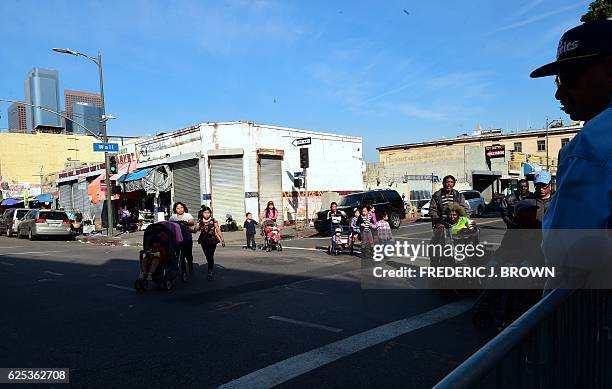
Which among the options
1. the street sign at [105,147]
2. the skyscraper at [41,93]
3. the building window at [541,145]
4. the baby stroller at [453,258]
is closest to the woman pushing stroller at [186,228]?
the baby stroller at [453,258]

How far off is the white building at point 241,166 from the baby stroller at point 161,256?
15.0 meters

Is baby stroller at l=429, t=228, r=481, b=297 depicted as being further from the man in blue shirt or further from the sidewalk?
the sidewalk

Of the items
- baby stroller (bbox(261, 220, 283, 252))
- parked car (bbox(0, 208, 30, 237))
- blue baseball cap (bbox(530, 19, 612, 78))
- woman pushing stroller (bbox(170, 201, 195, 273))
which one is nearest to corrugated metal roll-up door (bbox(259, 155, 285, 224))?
baby stroller (bbox(261, 220, 283, 252))

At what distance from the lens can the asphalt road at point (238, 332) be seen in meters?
4.32

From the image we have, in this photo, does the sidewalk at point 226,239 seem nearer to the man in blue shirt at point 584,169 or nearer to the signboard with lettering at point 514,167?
the man in blue shirt at point 584,169

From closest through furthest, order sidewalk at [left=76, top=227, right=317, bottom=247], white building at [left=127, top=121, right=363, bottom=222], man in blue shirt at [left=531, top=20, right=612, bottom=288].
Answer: man in blue shirt at [left=531, top=20, right=612, bottom=288] → sidewalk at [left=76, top=227, right=317, bottom=247] → white building at [left=127, top=121, right=363, bottom=222]

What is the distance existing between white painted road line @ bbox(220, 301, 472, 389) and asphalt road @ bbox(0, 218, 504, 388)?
0.04ft

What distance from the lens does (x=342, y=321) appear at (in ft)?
19.8

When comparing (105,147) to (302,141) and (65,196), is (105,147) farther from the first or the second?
(65,196)

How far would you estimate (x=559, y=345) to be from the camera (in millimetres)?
1738

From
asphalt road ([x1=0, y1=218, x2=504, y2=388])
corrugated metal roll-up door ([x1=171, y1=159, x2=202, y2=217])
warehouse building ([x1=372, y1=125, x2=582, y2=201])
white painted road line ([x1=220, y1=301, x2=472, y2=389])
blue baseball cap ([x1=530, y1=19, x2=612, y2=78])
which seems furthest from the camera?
warehouse building ([x1=372, y1=125, x2=582, y2=201])

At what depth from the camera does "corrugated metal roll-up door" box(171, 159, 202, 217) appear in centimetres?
2495

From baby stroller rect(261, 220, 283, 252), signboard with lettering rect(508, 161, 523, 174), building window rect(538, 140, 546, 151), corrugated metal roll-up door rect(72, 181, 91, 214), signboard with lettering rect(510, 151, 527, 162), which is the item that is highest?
building window rect(538, 140, 546, 151)

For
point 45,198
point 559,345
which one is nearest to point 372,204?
point 559,345
